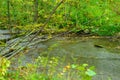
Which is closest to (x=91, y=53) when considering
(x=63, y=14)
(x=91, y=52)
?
(x=91, y=52)

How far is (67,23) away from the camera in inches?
469

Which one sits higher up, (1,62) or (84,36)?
(1,62)

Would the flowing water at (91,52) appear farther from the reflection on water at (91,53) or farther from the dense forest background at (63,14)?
the dense forest background at (63,14)

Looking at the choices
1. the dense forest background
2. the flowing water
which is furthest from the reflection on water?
the dense forest background

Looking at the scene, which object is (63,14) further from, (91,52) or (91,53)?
(91,53)

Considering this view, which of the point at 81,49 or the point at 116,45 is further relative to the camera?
the point at 116,45

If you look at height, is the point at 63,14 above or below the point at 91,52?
above

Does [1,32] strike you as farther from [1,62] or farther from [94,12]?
[1,62]

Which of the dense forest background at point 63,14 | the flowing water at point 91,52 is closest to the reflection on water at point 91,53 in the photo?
the flowing water at point 91,52

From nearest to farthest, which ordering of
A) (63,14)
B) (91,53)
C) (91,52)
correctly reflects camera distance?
(91,53) → (91,52) → (63,14)

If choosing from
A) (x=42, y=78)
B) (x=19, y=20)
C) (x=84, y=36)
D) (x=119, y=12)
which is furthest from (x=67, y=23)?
(x=42, y=78)

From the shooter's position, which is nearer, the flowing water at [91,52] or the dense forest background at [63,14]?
the flowing water at [91,52]

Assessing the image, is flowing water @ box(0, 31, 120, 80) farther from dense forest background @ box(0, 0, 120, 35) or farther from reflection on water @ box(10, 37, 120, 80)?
dense forest background @ box(0, 0, 120, 35)

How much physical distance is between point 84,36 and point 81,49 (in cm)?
177
